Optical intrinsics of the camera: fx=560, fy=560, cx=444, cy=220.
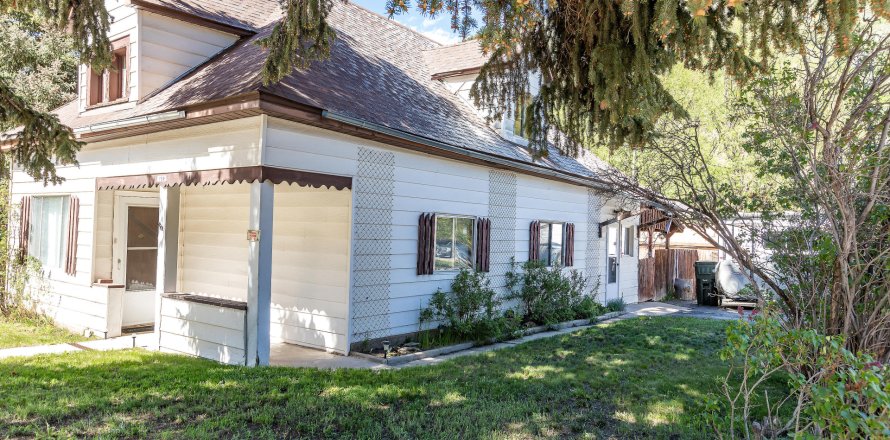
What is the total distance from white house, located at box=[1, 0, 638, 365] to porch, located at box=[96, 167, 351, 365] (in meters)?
0.03

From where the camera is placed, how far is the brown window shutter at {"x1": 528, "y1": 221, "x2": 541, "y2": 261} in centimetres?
1162

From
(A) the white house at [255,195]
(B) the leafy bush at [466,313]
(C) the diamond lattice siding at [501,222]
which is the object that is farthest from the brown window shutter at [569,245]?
(B) the leafy bush at [466,313]

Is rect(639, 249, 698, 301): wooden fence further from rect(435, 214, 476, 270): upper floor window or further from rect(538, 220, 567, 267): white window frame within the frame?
rect(435, 214, 476, 270): upper floor window

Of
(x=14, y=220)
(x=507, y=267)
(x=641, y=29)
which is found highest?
(x=641, y=29)

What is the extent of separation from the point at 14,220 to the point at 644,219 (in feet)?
51.4

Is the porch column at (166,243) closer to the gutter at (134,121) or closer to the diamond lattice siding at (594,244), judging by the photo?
the gutter at (134,121)

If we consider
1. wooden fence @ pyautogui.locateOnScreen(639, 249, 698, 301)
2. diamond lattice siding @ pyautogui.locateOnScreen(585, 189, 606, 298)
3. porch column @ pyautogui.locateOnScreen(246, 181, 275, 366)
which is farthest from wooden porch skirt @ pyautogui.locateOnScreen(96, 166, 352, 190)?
wooden fence @ pyautogui.locateOnScreen(639, 249, 698, 301)

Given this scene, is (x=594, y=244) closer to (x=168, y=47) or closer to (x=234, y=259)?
(x=234, y=259)

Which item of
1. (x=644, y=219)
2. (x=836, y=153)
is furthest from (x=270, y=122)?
(x=644, y=219)

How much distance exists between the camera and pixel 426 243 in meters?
8.88

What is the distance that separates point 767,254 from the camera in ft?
19.3

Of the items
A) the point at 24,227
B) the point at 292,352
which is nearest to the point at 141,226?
the point at 24,227

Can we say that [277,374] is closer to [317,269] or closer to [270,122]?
[317,269]

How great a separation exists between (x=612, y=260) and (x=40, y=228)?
12.9 m
